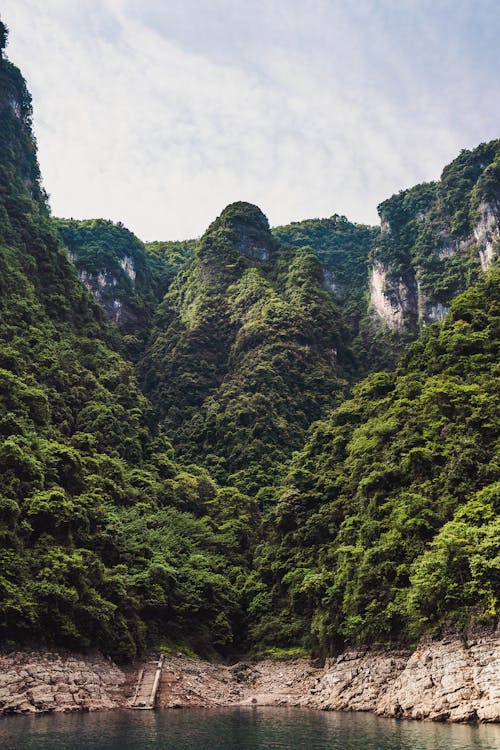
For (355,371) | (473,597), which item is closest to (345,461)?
(473,597)

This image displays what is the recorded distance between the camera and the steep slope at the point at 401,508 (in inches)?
1309

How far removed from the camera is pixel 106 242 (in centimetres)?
12481

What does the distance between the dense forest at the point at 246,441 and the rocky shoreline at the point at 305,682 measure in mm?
1479

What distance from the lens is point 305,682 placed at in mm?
41406

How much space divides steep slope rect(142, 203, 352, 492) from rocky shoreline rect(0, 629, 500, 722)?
31163mm

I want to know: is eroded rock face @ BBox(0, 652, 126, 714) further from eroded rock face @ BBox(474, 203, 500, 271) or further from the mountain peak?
the mountain peak

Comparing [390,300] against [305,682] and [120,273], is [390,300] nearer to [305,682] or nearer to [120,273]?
[120,273]

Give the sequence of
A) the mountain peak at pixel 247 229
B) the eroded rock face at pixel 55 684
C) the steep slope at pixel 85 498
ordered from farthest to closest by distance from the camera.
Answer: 1. the mountain peak at pixel 247 229
2. the steep slope at pixel 85 498
3. the eroded rock face at pixel 55 684

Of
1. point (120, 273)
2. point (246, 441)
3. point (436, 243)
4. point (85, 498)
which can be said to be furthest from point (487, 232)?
point (85, 498)

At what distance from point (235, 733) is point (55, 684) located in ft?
38.8

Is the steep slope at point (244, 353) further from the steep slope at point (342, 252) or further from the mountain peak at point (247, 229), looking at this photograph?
the steep slope at point (342, 252)

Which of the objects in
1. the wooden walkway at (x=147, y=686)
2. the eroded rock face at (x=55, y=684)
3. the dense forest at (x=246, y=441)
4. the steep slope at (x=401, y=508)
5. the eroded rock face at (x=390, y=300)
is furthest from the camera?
the eroded rock face at (x=390, y=300)

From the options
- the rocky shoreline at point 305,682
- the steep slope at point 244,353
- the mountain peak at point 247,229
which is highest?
the mountain peak at point 247,229

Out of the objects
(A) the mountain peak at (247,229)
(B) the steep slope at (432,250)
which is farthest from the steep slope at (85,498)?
(B) the steep slope at (432,250)
